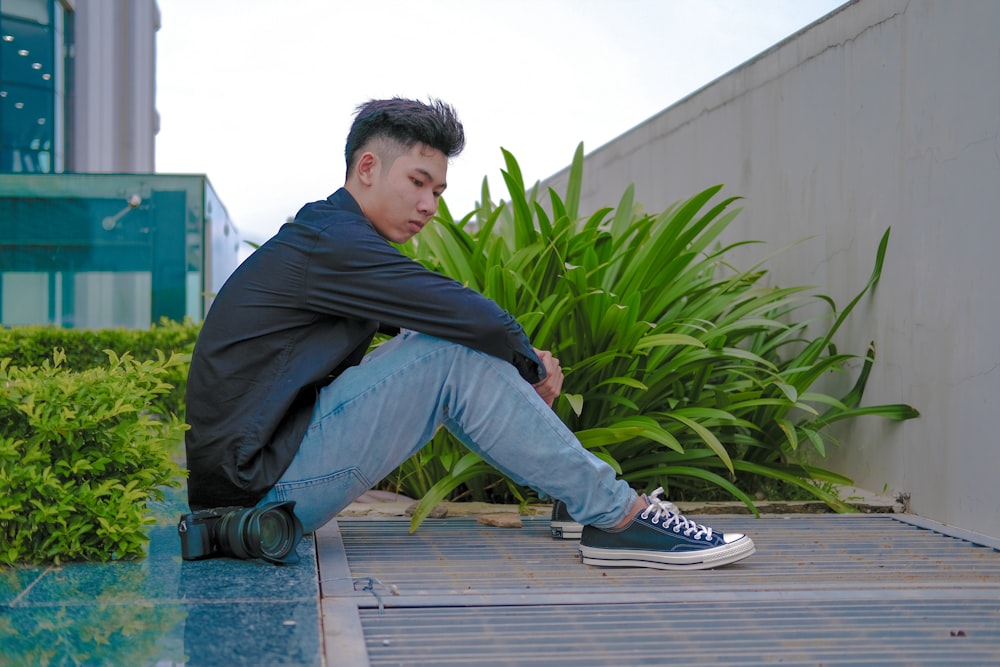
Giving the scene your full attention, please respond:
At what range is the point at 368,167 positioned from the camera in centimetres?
206

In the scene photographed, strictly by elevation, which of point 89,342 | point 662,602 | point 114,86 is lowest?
point 662,602

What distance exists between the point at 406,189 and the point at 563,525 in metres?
0.89

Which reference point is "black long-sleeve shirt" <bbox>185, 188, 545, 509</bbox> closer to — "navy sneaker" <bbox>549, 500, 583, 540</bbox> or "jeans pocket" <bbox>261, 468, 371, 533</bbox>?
"jeans pocket" <bbox>261, 468, 371, 533</bbox>

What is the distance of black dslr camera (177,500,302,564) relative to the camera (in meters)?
1.82

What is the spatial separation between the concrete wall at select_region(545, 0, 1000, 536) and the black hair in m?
1.44

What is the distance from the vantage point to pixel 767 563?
6.85 ft

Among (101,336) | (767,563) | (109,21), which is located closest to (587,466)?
(767,563)

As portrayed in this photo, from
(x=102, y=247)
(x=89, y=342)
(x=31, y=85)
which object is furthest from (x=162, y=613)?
(x=31, y=85)

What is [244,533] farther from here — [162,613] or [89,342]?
[89,342]

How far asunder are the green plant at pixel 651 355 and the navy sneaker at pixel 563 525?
294mm

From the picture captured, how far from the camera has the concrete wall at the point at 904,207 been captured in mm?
2512

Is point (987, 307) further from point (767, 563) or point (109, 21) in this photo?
point (109, 21)

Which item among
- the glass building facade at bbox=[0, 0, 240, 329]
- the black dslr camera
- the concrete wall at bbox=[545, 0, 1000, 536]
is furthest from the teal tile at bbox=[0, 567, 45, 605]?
the glass building facade at bbox=[0, 0, 240, 329]

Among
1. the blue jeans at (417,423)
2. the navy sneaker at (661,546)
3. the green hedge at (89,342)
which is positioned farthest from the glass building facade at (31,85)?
the navy sneaker at (661,546)
